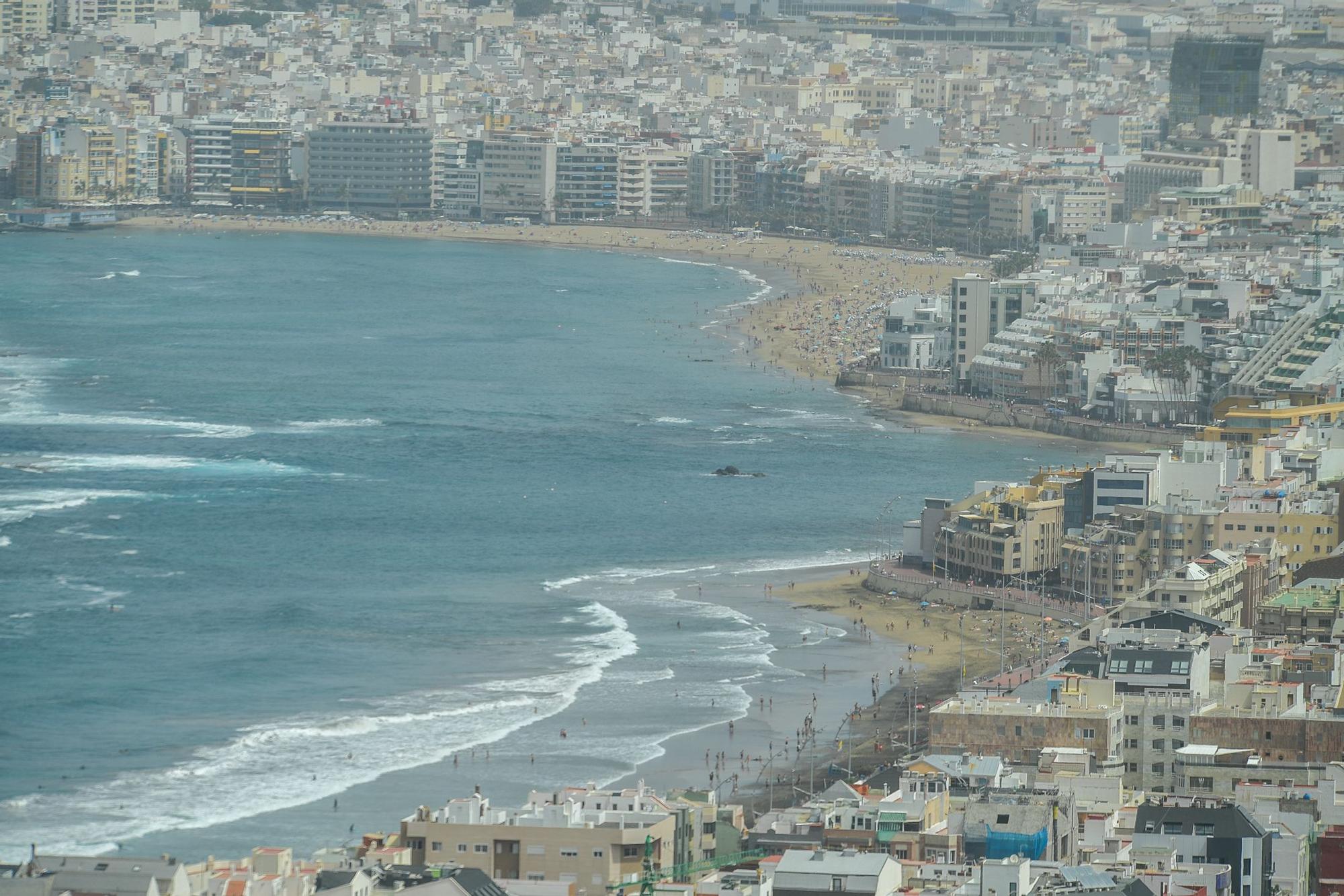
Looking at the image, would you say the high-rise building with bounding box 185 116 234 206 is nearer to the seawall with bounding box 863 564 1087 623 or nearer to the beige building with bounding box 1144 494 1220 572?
the seawall with bounding box 863 564 1087 623

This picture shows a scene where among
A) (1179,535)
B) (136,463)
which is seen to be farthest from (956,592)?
(136,463)

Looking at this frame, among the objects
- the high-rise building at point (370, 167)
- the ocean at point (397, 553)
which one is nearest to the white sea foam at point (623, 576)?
the ocean at point (397, 553)

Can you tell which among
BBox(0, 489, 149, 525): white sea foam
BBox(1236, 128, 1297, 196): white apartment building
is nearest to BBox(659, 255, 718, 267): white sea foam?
BBox(1236, 128, 1297, 196): white apartment building

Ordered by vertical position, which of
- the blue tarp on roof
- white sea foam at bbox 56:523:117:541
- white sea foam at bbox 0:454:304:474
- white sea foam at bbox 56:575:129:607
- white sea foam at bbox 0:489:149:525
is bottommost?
white sea foam at bbox 0:454:304:474

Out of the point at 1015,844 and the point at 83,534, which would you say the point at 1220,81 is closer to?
the point at 83,534

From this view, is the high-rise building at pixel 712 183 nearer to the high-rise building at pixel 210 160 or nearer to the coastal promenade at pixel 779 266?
the coastal promenade at pixel 779 266
